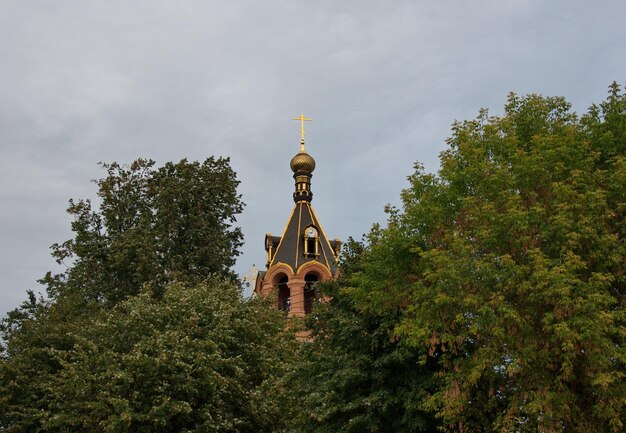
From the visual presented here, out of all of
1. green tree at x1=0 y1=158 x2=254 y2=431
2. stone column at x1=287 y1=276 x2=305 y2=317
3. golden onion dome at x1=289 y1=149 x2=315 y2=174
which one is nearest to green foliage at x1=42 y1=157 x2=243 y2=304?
green tree at x1=0 y1=158 x2=254 y2=431

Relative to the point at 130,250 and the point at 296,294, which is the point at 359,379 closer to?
the point at 130,250

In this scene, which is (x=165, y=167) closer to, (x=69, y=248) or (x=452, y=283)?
(x=69, y=248)

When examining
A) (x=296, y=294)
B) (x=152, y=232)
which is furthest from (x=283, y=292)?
(x=152, y=232)

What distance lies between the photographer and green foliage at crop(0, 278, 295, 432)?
21.0m

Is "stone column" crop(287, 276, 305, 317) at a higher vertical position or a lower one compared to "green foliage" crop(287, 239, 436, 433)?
higher

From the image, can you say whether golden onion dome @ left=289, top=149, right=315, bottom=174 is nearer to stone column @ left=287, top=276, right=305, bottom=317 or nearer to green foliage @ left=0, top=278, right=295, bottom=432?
stone column @ left=287, top=276, right=305, bottom=317

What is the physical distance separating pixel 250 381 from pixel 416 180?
988 cm

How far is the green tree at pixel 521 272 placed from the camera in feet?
44.8

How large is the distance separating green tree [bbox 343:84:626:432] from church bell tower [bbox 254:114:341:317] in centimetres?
2569

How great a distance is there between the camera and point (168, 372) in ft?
70.8

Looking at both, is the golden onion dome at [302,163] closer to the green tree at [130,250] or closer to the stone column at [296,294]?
the stone column at [296,294]

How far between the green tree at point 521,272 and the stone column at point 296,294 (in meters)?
25.2

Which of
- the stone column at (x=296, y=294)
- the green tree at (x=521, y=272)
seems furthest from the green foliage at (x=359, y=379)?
the stone column at (x=296, y=294)

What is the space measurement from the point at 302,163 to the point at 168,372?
29.0m
